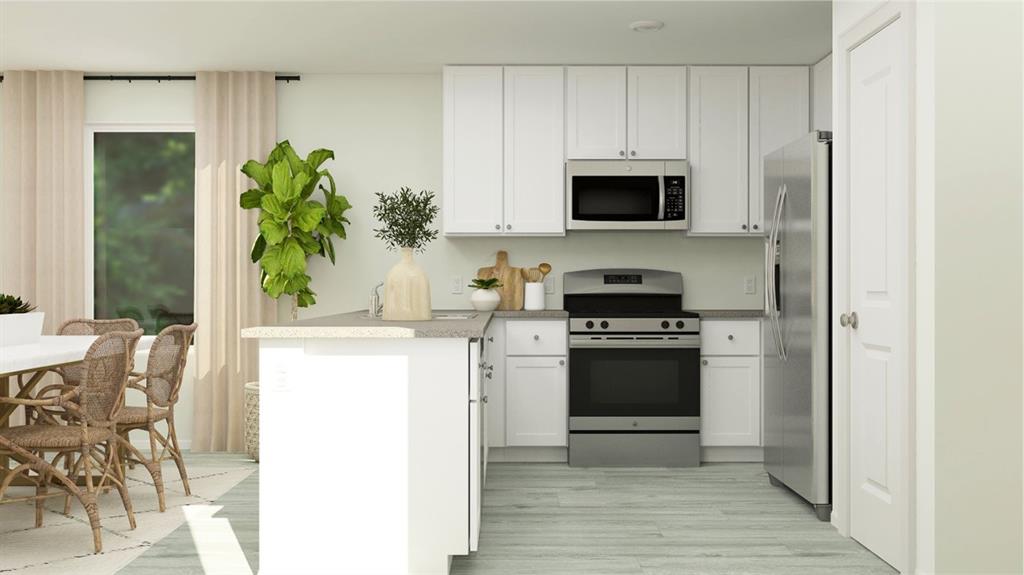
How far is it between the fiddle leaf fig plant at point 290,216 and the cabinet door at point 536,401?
4.50ft

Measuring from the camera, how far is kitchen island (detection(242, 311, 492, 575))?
9.13 feet

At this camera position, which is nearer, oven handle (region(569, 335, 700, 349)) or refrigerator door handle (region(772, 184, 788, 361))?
refrigerator door handle (region(772, 184, 788, 361))

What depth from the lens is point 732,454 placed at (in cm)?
497

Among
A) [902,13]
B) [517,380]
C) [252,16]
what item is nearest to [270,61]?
[252,16]

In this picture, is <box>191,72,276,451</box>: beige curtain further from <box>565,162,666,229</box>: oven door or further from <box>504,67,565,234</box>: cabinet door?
<box>565,162,666,229</box>: oven door

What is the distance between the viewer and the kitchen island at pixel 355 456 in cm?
278

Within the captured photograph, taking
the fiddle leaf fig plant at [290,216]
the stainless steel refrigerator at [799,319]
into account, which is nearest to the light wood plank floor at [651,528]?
the stainless steel refrigerator at [799,319]

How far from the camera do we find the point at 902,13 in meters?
2.94

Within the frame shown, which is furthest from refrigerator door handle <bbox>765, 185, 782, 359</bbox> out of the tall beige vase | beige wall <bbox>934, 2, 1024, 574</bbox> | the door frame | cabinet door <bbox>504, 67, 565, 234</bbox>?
beige wall <bbox>934, 2, 1024, 574</bbox>

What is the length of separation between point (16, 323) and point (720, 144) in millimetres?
3962

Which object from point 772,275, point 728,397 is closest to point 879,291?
point 772,275

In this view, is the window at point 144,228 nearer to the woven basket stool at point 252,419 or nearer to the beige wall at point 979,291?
the woven basket stool at point 252,419

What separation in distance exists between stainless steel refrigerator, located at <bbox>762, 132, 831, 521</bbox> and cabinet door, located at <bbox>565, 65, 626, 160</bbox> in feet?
3.53

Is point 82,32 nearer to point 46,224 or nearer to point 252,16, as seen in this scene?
point 252,16
